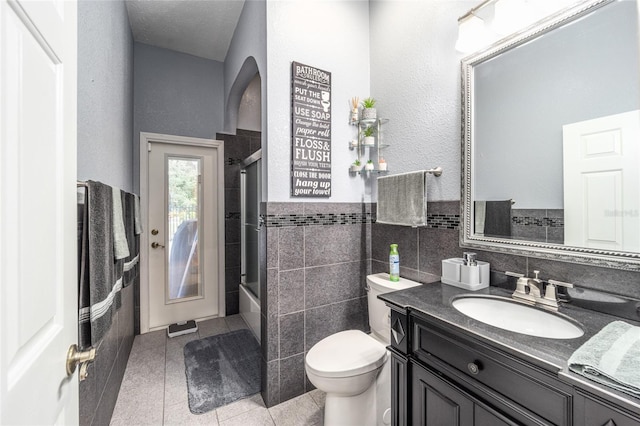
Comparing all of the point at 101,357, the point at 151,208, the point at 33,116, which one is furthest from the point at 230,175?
the point at 33,116

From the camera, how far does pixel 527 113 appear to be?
1229 millimetres

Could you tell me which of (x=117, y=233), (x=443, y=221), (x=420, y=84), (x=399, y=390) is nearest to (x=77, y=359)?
(x=117, y=233)

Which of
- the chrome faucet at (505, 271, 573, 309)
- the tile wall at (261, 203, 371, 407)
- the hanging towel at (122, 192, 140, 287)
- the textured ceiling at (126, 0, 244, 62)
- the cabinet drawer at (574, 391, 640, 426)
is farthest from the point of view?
the textured ceiling at (126, 0, 244, 62)

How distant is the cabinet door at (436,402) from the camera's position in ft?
2.98

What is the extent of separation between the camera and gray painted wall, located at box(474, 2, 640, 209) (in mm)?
975

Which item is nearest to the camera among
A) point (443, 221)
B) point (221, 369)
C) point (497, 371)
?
point (497, 371)

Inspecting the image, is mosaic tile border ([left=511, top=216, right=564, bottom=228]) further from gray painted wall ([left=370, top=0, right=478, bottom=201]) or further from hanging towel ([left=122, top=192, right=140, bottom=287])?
hanging towel ([left=122, top=192, right=140, bottom=287])

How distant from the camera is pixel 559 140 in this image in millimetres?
1129

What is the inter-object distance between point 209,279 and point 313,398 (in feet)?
5.77

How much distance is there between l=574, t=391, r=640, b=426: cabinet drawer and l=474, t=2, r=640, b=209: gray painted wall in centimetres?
77

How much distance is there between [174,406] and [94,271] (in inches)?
49.2

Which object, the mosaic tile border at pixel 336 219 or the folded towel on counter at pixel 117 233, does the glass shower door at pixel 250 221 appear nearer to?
the mosaic tile border at pixel 336 219

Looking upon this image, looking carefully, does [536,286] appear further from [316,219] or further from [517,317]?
[316,219]

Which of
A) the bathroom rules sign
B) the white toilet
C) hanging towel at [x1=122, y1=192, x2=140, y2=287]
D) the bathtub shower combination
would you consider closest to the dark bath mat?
the bathtub shower combination
